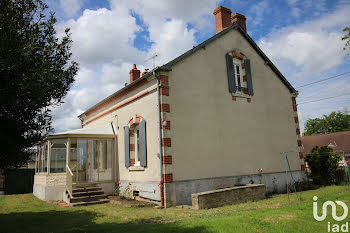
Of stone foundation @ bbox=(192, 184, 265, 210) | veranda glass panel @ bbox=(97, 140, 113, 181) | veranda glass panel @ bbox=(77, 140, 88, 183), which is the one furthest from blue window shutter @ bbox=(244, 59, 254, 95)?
veranda glass panel @ bbox=(77, 140, 88, 183)

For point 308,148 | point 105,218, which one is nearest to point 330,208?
point 105,218

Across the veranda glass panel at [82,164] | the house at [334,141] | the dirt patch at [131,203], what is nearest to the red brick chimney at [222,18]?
the dirt patch at [131,203]

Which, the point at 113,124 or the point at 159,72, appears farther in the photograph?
the point at 113,124

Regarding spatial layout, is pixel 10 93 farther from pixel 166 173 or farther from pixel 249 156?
pixel 249 156

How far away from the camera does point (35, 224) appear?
27.6 ft

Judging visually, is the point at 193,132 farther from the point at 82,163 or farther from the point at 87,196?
the point at 82,163

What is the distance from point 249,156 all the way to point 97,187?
7389 mm

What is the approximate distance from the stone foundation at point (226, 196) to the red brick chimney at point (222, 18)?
824 centimetres

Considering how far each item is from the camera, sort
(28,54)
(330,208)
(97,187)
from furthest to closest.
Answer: (97,187) < (330,208) < (28,54)

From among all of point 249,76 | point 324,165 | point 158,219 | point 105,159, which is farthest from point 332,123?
point 158,219

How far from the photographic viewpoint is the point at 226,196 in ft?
33.2

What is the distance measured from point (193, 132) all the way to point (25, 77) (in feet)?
21.9

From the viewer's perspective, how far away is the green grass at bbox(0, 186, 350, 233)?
243 inches

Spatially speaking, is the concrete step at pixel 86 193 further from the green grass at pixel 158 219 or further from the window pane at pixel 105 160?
the window pane at pixel 105 160
